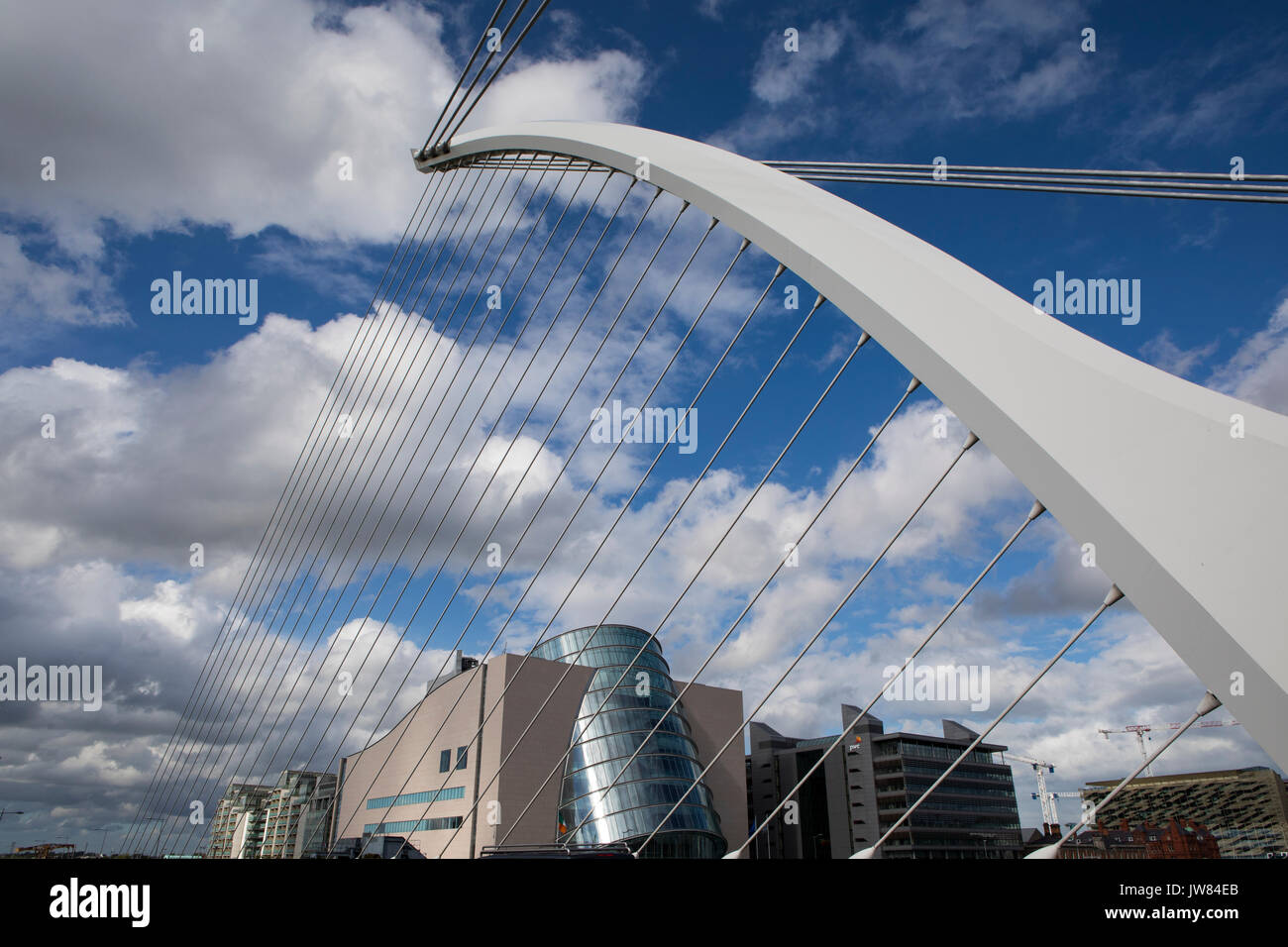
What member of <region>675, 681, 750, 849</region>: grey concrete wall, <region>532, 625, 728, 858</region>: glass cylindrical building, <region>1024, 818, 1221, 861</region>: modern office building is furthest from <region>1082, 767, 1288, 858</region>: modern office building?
<region>532, 625, 728, 858</region>: glass cylindrical building

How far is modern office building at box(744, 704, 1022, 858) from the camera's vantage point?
85938 mm

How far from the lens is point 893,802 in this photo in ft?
291

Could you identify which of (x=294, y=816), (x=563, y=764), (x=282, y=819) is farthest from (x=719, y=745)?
(x=282, y=819)

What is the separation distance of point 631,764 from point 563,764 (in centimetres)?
393

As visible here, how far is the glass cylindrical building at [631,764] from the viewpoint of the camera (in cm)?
4569

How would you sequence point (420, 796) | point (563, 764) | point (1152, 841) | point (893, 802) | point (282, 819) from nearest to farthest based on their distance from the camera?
point (563, 764), point (420, 796), point (1152, 841), point (893, 802), point (282, 819)

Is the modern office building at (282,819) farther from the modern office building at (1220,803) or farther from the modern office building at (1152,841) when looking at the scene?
the modern office building at (1220,803)

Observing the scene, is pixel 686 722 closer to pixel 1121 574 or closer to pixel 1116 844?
pixel 1116 844

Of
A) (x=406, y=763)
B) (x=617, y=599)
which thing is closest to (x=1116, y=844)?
(x=406, y=763)

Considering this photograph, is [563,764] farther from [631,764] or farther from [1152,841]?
[1152,841]

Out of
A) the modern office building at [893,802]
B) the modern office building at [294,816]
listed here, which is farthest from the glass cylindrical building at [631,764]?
the modern office building at [893,802]

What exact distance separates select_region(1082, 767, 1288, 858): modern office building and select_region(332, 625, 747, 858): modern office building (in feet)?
144

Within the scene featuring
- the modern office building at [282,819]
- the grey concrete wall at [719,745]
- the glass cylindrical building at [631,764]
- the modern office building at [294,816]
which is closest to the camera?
the glass cylindrical building at [631,764]

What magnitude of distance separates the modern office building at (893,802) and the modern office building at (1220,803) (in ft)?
50.2
